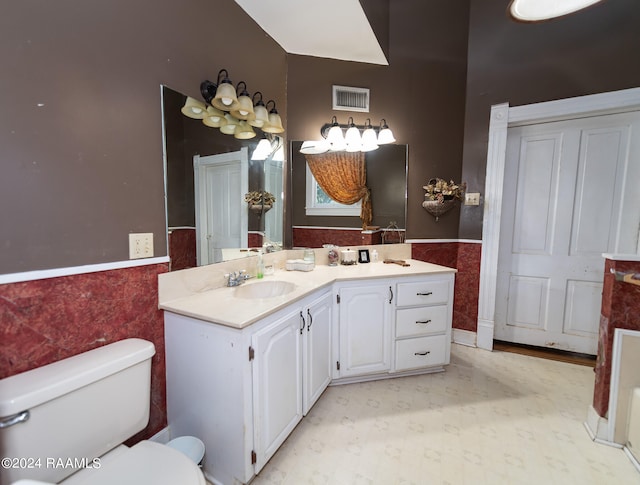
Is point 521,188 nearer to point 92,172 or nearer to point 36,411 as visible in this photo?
point 92,172

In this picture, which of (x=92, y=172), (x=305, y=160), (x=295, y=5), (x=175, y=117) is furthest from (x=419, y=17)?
(x=92, y=172)

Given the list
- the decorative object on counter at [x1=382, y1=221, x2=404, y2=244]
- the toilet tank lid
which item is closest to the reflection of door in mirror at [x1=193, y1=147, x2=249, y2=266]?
the toilet tank lid

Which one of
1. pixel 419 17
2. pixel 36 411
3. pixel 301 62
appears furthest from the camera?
pixel 419 17

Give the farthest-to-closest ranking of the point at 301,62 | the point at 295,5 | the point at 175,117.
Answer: the point at 301,62
the point at 295,5
the point at 175,117

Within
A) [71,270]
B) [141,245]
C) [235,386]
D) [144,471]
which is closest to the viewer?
[144,471]

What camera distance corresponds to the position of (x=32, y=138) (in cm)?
97

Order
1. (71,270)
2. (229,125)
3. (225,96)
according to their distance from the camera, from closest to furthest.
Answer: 1. (71,270)
2. (225,96)
3. (229,125)

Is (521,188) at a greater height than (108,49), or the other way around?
(108,49)

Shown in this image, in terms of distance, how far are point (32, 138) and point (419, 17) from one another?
9.71 feet

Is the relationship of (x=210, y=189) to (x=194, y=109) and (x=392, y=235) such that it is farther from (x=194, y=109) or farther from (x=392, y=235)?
(x=392, y=235)

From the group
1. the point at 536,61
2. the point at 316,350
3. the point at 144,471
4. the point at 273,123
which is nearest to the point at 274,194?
the point at 273,123

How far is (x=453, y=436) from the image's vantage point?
1600 mm

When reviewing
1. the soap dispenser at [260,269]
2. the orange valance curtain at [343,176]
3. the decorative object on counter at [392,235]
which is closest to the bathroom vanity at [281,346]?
the soap dispenser at [260,269]

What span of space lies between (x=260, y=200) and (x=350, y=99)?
123 centimetres
